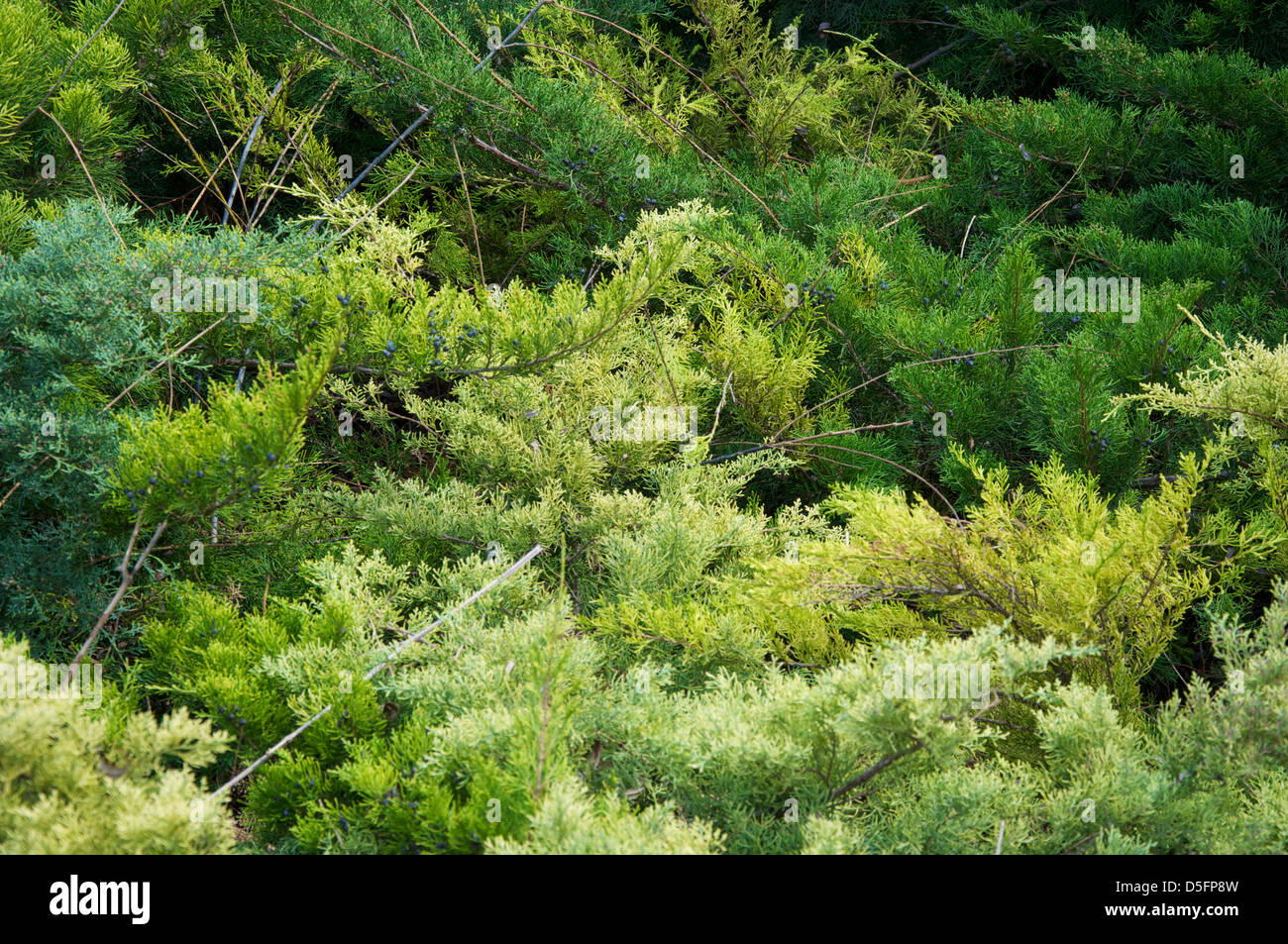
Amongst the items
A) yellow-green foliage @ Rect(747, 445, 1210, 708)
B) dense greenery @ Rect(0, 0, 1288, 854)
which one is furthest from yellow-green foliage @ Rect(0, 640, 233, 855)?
yellow-green foliage @ Rect(747, 445, 1210, 708)

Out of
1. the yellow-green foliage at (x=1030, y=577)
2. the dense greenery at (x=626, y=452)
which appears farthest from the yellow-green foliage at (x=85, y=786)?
the yellow-green foliage at (x=1030, y=577)

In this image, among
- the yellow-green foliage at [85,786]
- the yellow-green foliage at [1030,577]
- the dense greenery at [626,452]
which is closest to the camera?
the yellow-green foliage at [85,786]

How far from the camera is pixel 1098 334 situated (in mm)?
2768

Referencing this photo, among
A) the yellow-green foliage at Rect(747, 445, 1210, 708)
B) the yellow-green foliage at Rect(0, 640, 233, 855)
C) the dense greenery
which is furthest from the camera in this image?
the yellow-green foliage at Rect(747, 445, 1210, 708)

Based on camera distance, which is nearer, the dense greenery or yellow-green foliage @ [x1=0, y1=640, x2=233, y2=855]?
yellow-green foliage @ [x1=0, y1=640, x2=233, y2=855]

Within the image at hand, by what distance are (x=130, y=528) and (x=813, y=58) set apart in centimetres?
356

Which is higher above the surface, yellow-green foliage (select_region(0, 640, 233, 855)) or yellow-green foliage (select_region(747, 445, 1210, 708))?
yellow-green foliage (select_region(747, 445, 1210, 708))

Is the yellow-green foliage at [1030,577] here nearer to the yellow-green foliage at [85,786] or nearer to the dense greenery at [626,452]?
the dense greenery at [626,452]

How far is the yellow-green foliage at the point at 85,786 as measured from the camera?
132cm

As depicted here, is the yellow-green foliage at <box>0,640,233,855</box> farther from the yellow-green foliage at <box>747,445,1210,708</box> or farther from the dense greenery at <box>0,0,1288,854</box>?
the yellow-green foliage at <box>747,445,1210,708</box>

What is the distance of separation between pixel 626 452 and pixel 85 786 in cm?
153

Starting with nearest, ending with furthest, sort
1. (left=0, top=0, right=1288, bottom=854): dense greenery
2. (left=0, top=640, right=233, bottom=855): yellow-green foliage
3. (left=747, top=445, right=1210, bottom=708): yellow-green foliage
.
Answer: (left=0, top=640, right=233, bottom=855): yellow-green foliage < (left=0, top=0, right=1288, bottom=854): dense greenery < (left=747, top=445, right=1210, bottom=708): yellow-green foliage

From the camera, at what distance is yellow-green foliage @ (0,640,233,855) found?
1.32 metres
